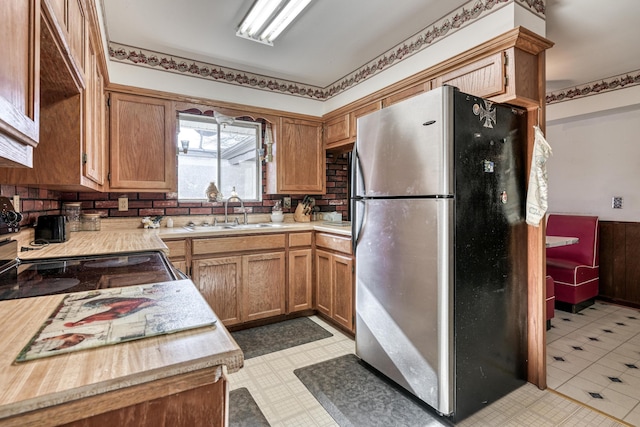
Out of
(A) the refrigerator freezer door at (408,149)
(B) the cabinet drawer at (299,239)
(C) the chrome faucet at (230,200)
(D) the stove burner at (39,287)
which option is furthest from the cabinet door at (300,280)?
(D) the stove burner at (39,287)

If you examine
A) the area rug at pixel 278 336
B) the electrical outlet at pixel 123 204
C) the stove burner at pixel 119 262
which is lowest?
the area rug at pixel 278 336

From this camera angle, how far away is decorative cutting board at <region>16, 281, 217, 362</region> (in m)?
0.61

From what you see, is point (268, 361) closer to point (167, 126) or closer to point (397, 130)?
point (397, 130)

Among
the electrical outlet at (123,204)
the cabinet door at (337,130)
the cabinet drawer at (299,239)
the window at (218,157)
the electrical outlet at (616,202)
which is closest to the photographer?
the electrical outlet at (123,204)

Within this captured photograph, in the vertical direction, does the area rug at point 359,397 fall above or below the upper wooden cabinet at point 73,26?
below

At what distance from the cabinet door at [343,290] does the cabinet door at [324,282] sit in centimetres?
Answer: 6

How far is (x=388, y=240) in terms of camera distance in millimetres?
1938

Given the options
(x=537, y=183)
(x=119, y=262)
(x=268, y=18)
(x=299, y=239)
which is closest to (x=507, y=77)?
(x=537, y=183)

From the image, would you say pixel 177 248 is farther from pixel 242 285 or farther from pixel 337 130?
pixel 337 130

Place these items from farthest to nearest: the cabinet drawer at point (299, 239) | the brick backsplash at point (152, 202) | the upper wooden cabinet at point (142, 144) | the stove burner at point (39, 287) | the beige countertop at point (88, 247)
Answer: the cabinet drawer at point (299, 239)
the upper wooden cabinet at point (142, 144)
the brick backsplash at point (152, 202)
the beige countertop at point (88, 247)
the stove burner at point (39, 287)

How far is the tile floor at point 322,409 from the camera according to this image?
166 cm

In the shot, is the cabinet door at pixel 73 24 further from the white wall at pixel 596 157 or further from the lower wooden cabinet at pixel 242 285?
the white wall at pixel 596 157

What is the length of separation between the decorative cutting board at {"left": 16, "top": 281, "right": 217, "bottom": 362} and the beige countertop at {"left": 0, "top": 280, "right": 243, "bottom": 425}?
0.02 m

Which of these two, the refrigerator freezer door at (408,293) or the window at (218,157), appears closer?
the refrigerator freezer door at (408,293)
